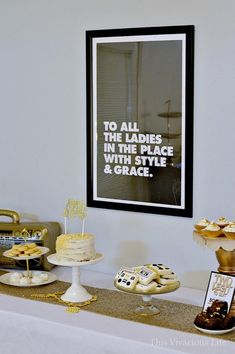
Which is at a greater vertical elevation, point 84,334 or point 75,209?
point 75,209

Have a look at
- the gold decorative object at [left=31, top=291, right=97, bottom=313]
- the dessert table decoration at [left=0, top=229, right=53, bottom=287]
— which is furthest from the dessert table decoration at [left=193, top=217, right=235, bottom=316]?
the dessert table decoration at [left=0, top=229, right=53, bottom=287]

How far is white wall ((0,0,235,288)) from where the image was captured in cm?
202

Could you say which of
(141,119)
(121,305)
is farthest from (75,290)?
(141,119)

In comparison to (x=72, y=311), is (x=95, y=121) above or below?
above

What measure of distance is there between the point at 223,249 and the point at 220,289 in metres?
0.11

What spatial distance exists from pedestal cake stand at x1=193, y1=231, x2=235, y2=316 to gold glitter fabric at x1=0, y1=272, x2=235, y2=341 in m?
0.14

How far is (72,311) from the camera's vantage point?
1916 millimetres

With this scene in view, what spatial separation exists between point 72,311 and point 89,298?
0.11m

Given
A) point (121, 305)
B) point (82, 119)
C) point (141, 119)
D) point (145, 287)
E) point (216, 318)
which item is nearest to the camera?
point (216, 318)

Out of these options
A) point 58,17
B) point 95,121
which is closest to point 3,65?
point 58,17

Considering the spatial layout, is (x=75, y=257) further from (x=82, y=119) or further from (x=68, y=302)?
(x=82, y=119)

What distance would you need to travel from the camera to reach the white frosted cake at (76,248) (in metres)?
1.98

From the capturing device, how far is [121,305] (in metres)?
1.97

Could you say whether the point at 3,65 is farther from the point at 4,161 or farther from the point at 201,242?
the point at 201,242
